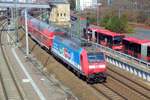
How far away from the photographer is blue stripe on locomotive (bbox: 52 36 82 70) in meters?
35.0

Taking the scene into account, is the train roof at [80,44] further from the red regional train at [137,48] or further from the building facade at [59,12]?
the building facade at [59,12]

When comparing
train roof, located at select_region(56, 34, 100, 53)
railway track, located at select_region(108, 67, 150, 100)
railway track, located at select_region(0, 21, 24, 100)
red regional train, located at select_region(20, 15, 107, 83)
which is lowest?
railway track, located at select_region(0, 21, 24, 100)

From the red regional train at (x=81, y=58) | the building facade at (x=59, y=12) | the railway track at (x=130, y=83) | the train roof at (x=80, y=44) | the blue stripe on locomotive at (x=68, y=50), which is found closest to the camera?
the railway track at (x=130, y=83)

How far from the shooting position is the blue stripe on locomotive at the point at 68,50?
35022mm

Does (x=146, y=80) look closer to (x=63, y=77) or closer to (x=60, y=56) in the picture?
(x=63, y=77)

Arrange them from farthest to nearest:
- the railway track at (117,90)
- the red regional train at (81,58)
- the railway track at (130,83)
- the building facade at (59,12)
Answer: the building facade at (59,12)
the red regional train at (81,58)
the railway track at (130,83)
the railway track at (117,90)

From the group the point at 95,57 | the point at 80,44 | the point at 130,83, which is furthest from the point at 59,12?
the point at 95,57

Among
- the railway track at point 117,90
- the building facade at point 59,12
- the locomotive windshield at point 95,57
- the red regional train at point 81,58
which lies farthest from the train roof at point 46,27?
the building facade at point 59,12

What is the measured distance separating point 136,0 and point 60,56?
232ft

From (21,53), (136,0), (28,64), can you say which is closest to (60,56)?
(28,64)

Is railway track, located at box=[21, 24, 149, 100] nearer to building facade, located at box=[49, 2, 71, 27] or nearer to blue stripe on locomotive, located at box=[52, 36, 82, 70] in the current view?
blue stripe on locomotive, located at box=[52, 36, 82, 70]

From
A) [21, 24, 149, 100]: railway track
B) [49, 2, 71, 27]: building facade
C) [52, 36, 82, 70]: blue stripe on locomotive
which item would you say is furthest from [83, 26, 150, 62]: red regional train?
[49, 2, 71, 27]: building facade

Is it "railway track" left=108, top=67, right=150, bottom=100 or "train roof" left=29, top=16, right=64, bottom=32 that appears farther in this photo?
Result: "train roof" left=29, top=16, right=64, bottom=32

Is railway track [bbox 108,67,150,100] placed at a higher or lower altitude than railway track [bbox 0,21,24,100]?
higher
